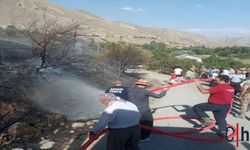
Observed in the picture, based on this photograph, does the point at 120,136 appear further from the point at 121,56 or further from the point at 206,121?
the point at 121,56

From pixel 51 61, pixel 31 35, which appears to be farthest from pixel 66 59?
pixel 31 35

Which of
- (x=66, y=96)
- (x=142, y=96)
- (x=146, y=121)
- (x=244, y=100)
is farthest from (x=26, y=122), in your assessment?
(x=244, y=100)

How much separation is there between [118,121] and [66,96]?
8492mm

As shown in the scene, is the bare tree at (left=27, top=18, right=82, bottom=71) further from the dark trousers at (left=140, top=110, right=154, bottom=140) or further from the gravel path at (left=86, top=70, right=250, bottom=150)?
the dark trousers at (left=140, top=110, right=154, bottom=140)

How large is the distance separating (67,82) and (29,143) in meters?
8.19

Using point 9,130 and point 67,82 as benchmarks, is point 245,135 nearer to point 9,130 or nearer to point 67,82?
point 9,130

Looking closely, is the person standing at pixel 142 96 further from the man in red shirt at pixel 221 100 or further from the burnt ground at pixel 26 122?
the burnt ground at pixel 26 122

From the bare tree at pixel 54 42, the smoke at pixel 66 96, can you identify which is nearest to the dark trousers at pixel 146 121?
the smoke at pixel 66 96

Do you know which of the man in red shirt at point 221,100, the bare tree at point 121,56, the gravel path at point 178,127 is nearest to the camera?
the gravel path at point 178,127

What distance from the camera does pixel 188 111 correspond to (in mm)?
14125

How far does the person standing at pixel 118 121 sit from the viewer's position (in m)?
5.91

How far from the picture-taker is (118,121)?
600cm

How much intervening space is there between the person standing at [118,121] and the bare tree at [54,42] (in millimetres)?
10622

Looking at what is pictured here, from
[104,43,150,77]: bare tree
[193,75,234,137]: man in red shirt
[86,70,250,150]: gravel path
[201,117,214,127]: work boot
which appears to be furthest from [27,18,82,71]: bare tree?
[104,43,150,77]: bare tree
